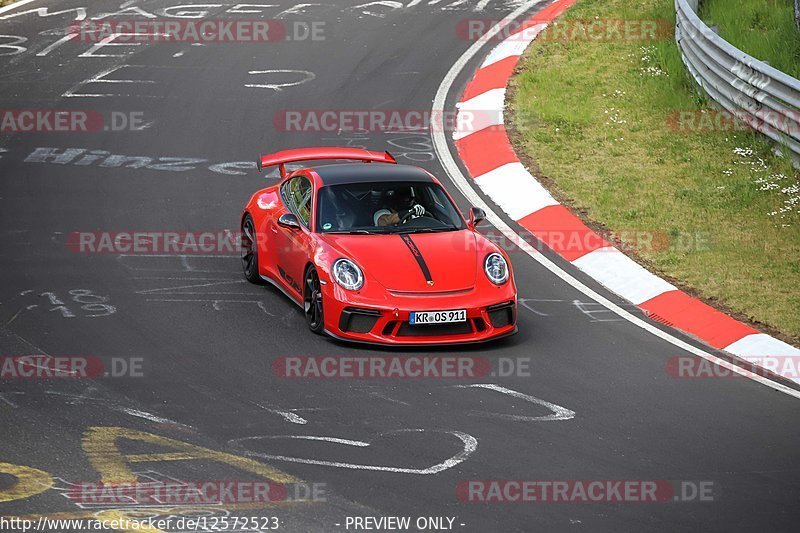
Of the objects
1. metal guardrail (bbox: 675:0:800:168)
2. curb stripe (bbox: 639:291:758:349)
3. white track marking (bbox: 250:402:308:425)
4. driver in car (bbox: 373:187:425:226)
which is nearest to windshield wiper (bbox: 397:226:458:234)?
driver in car (bbox: 373:187:425:226)

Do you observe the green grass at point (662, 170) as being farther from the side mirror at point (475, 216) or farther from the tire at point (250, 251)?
the tire at point (250, 251)

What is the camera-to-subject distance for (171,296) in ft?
38.8

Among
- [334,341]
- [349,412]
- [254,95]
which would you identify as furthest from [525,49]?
[349,412]

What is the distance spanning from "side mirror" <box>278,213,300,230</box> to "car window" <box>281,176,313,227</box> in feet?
0.33

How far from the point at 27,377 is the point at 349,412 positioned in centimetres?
248

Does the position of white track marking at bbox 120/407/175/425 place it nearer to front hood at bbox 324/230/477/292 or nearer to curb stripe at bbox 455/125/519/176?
front hood at bbox 324/230/477/292

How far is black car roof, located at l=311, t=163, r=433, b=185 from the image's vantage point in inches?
466

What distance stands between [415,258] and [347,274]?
2.03ft

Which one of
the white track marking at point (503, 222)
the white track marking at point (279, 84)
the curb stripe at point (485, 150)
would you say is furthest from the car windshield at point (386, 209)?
the white track marking at point (279, 84)

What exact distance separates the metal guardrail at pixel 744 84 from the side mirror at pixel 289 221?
6192mm

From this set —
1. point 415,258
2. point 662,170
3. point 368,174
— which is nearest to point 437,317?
point 415,258

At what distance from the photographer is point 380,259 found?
10.9 m

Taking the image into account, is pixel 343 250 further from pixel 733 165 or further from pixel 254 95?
pixel 254 95

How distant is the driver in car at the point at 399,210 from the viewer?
11648 millimetres
